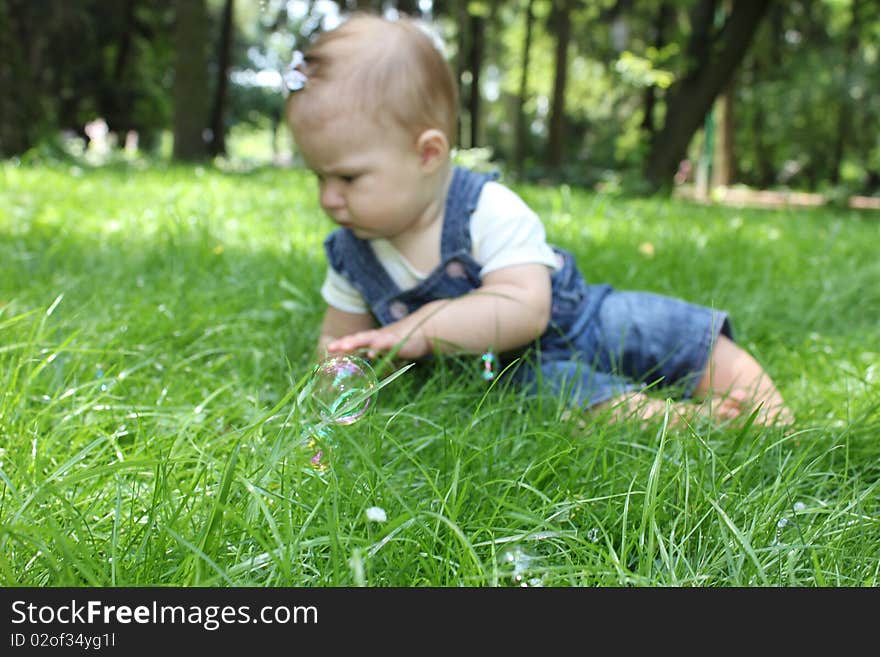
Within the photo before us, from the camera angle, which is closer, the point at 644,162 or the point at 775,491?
the point at 775,491

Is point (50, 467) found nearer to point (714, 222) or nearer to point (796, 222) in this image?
point (714, 222)

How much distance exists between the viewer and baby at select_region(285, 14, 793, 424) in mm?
1966

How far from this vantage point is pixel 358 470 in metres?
1.38

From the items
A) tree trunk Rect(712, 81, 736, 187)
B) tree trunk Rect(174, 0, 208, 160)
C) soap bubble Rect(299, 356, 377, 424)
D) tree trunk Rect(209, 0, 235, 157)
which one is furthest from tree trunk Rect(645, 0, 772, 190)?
tree trunk Rect(209, 0, 235, 157)

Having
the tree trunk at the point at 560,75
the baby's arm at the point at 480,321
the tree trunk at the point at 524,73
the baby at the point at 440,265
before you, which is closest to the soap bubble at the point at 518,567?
the baby at the point at 440,265

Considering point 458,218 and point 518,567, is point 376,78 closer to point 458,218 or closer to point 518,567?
point 458,218

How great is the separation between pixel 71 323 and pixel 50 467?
33.9 inches

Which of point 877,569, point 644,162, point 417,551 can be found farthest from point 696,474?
point 644,162

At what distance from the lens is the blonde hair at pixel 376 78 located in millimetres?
1966

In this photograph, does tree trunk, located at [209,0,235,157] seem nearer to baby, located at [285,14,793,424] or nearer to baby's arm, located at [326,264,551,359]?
baby, located at [285,14,793,424]

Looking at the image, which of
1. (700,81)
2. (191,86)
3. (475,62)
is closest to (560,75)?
(700,81)

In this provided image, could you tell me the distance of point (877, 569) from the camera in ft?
3.62

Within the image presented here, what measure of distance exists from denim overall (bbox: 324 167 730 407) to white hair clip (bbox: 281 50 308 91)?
462 mm

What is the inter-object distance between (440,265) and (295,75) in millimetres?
604
